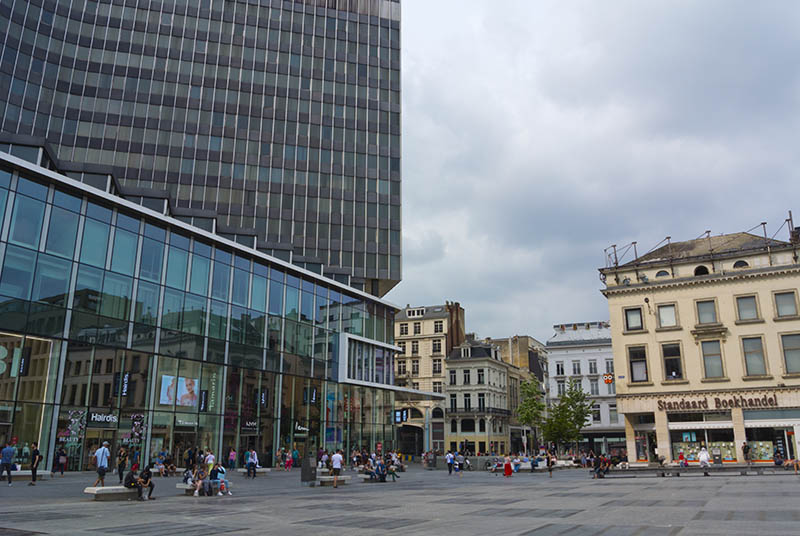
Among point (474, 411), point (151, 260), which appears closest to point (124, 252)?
point (151, 260)

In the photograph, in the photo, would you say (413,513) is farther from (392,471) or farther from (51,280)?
(51,280)

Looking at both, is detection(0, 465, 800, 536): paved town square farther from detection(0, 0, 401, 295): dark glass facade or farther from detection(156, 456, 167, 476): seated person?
detection(0, 0, 401, 295): dark glass facade

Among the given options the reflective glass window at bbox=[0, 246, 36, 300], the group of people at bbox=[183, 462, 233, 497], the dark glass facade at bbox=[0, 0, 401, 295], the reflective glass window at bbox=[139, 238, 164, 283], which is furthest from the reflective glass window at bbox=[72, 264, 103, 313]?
the dark glass facade at bbox=[0, 0, 401, 295]

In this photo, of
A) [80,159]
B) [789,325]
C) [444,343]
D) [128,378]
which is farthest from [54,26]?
[789,325]

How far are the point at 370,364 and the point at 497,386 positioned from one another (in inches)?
1556

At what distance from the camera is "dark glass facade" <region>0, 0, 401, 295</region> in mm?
58031

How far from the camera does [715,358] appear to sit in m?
42.5

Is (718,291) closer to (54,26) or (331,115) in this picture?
(331,115)

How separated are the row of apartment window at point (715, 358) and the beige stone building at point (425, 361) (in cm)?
4431

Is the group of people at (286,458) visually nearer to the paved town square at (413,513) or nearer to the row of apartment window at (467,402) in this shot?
the paved town square at (413,513)

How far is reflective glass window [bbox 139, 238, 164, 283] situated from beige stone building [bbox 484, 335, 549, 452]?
67.2m

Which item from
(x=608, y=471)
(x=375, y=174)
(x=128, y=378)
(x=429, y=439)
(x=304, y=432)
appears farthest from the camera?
(x=429, y=439)

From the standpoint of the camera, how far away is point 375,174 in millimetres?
65938

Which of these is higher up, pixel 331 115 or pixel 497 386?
pixel 331 115
